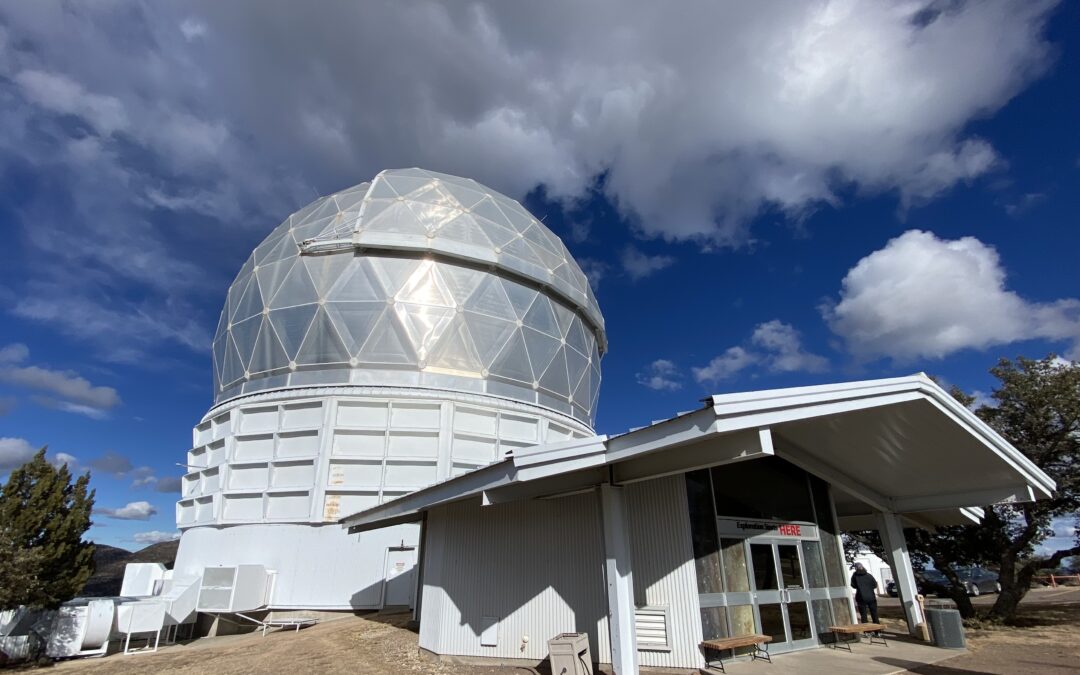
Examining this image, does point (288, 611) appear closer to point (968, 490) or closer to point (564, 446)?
point (564, 446)

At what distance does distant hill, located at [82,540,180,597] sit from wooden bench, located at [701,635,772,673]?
2618cm

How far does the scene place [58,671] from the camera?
1201cm

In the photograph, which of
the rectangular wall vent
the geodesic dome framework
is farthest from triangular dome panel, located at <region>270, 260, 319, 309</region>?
the rectangular wall vent

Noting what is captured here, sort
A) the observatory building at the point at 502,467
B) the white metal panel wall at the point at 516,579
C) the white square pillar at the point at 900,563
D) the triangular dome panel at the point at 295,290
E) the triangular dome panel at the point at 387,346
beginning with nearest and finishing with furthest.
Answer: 1. the observatory building at the point at 502,467
2. the white metal panel wall at the point at 516,579
3. the white square pillar at the point at 900,563
4. the triangular dome panel at the point at 387,346
5. the triangular dome panel at the point at 295,290

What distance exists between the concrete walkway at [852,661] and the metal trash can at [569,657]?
203 cm

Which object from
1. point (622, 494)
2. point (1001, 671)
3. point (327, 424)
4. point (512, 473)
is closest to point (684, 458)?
point (622, 494)

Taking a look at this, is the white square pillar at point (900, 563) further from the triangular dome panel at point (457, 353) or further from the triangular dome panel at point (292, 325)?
the triangular dome panel at point (292, 325)

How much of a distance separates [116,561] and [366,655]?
48465 millimetres

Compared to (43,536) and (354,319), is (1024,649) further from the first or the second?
(43,536)

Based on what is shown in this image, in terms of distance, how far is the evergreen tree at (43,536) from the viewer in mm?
11961

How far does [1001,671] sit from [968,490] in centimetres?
396

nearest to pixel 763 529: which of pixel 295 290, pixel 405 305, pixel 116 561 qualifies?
pixel 405 305

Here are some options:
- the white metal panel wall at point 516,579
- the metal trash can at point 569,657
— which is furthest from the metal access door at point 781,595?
the metal trash can at point 569,657

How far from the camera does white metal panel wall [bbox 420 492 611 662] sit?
912cm
